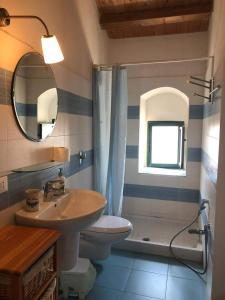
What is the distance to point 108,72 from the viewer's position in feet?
9.48

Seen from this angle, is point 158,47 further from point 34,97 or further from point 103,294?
point 103,294

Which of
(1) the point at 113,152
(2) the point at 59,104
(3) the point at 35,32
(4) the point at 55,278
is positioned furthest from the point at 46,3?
(4) the point at 55,278

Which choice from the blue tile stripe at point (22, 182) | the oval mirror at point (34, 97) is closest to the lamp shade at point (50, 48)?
the oval mirror at point (34, 97)

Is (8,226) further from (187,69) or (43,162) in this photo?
(187,69)

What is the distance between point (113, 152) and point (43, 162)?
1.00 metres

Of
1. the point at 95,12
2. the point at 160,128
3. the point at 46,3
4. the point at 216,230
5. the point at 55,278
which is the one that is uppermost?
the point at 95,12

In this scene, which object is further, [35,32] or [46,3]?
[46,3]

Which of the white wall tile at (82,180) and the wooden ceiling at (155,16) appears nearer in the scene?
the white wall tile at (82,180)

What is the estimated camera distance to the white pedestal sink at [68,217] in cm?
146

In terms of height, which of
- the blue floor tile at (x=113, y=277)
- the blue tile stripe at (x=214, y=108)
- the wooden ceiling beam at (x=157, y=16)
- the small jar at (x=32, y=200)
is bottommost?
the blue floor tile at (x=113, y=277)

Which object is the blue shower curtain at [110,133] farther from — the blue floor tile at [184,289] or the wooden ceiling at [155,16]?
the blue floor tile at [184,289]

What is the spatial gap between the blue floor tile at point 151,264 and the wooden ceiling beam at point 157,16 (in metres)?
2.65

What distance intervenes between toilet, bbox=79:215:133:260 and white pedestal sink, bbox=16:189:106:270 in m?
0.31

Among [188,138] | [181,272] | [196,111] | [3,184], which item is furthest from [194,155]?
[3,184]
